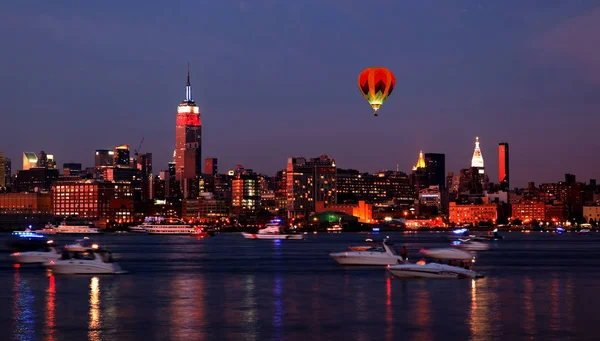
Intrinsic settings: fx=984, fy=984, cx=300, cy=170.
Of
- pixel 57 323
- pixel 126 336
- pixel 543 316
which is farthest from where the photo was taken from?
pixel 543 316

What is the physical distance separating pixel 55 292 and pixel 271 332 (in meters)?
19.7

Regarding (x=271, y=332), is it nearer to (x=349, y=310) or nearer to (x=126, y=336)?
(x=126, y=336)

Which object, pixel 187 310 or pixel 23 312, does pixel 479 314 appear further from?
pixel 23 312

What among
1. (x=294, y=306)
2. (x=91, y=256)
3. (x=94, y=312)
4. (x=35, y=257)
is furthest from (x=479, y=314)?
(x=35, y=257)

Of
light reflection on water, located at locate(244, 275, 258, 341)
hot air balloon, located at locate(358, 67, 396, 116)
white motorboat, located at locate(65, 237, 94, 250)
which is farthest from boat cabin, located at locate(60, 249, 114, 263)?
hot air balloon, located at locate(358, 67, 396, 116)

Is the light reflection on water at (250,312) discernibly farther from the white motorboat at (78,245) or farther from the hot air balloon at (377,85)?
the hot air balloon at (377,85)

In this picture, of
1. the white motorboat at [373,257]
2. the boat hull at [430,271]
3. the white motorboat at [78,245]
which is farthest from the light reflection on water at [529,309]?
the white motorboat at [78,245]

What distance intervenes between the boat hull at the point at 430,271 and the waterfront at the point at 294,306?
2.50 ft

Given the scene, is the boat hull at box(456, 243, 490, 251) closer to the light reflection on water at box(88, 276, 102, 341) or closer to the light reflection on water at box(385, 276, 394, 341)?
the light reflection on water at box(385, 276, 394, 341)

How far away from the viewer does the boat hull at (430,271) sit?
57.7 m

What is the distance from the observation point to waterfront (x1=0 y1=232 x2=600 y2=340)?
3472 centimetres

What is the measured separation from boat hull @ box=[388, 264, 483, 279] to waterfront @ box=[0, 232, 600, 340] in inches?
30.1

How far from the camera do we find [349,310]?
41969 millimetres

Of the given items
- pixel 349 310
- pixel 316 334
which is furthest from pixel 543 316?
pixel 316 334
